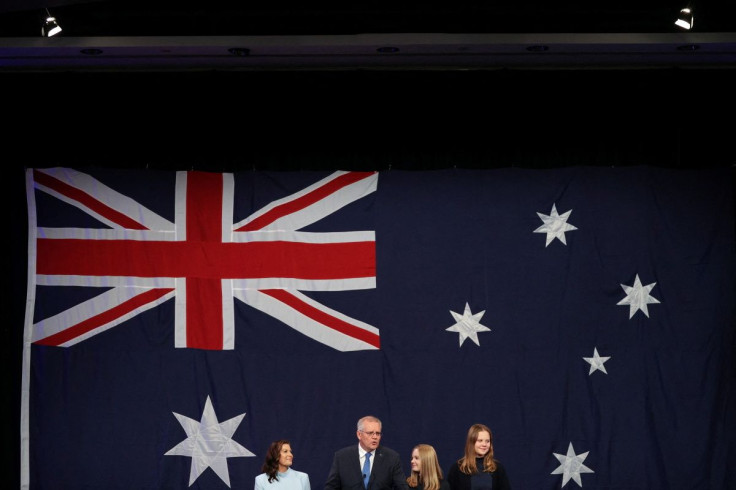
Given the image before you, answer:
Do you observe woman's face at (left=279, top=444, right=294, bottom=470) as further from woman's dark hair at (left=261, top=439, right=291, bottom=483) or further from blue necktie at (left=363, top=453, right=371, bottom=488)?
blue necktie at (left=363, top=453, right=371, bottom=488)

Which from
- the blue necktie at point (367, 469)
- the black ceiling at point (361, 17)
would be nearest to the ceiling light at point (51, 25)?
the black ceiling at point (361, 17)

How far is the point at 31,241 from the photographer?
9.66m

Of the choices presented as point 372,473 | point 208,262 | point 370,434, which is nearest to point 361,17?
point 208,262

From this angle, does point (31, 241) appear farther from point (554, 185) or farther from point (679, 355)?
point (679, 355)

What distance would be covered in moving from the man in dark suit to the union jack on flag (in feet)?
5.71

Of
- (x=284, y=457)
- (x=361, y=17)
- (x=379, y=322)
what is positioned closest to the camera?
(x=284, y=457)

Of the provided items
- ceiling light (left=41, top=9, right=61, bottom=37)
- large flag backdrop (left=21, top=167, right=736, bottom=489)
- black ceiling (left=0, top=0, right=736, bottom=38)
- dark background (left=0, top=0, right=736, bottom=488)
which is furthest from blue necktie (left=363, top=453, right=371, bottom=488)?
ceiling light (left=41, top=9, right=61, bottom=37)

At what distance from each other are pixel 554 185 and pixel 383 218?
1.56m

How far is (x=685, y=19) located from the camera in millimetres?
8820

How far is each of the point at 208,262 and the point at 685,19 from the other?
4.55 meters

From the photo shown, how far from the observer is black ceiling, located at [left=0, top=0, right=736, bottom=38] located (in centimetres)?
891

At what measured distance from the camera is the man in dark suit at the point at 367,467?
307 inches

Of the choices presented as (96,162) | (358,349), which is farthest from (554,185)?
(96,162)

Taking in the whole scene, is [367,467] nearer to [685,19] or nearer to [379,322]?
[379,322]
